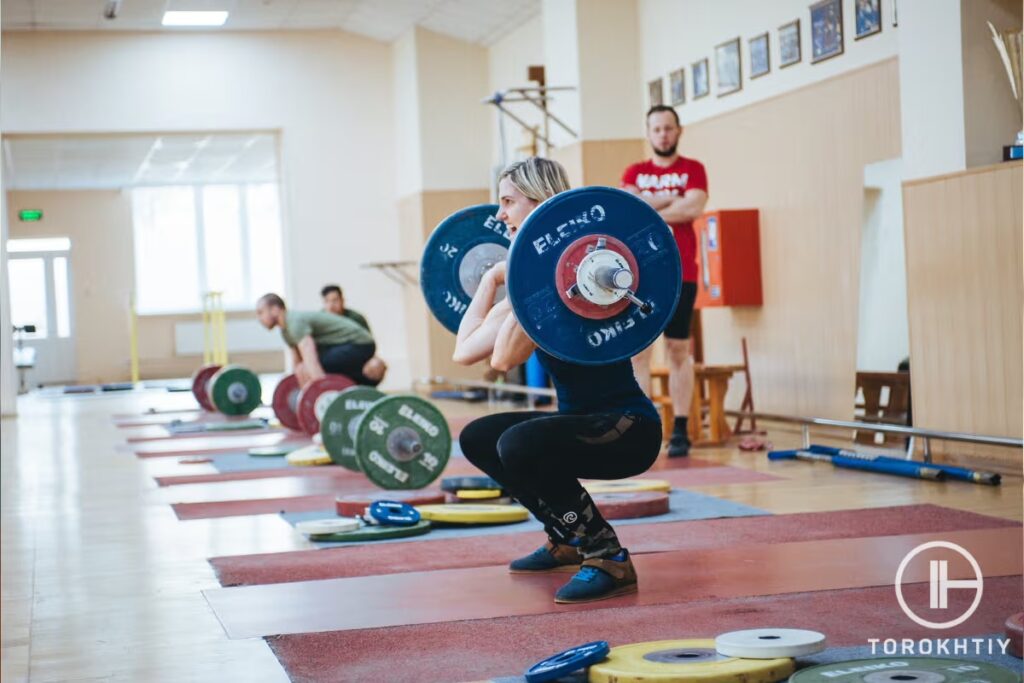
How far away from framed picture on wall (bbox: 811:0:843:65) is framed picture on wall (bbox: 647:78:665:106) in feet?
6.07

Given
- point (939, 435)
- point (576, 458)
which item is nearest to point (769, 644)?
point (576, 458)

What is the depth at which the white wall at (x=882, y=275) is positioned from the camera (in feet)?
19.2

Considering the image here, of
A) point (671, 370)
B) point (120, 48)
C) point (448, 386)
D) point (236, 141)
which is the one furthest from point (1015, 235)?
point (236, 141)

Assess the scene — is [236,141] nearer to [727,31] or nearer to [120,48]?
[120,48]

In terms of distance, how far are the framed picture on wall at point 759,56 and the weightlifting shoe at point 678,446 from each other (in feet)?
7.50

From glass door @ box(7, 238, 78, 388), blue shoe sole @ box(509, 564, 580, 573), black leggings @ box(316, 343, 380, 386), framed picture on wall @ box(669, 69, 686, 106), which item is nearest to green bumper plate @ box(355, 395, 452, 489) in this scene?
blue shoe sole @ box(509, 564, 580, 573)

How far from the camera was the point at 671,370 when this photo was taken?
18.1ft

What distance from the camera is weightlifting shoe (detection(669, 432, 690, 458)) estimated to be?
5645mm

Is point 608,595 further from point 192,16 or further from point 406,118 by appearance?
point 406,118

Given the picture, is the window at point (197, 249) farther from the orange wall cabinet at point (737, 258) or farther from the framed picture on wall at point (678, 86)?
the orange wall cabinet at point (737, 258)

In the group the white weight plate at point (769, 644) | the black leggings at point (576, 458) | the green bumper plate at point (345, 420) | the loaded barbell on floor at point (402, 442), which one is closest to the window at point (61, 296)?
the green bumper plate at point (345, 420)

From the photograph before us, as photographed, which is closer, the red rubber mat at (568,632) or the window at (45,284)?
the red rubber mat at (568,632)

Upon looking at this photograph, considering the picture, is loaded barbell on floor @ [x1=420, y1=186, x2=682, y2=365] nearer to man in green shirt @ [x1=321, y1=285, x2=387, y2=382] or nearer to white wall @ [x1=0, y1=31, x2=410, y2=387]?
man in green shirt @ [x1=321, y1=285, x2=387, y2=382]

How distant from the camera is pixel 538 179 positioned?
2.76m
